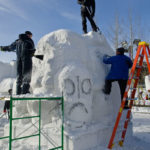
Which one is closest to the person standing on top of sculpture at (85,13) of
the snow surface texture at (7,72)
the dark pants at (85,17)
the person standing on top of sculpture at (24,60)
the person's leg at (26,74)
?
the dark pants at (85,17)

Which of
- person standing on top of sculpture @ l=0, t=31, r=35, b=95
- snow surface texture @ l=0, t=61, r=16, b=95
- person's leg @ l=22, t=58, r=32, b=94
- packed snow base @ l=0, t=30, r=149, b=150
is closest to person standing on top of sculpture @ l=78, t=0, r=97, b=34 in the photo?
packed snow base @ l=0, t=30, r=149, b=150

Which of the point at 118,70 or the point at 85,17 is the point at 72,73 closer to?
the point at 118,70

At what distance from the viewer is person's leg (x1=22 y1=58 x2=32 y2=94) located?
383 centimetres

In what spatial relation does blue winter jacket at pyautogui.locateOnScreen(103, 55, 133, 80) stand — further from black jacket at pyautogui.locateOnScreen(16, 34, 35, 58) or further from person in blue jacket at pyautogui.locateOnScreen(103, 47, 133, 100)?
black jacket at pyautogui.locateOnScreen(16, 34, 35, 58)

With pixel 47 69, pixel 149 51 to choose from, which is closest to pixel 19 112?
pixel 47 69

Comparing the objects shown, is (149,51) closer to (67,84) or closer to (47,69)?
(67,84)

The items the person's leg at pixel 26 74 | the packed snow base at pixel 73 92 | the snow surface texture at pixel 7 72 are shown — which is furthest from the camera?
the snow surface texture at pixel 7 72

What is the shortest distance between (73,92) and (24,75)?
1.39 metres

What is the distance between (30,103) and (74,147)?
1337mm

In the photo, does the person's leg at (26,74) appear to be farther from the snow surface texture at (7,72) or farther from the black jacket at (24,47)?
the snow surface texture at (7,72)

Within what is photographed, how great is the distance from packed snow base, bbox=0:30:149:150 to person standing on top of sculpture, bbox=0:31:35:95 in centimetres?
20

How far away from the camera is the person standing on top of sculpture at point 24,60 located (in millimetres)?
3906

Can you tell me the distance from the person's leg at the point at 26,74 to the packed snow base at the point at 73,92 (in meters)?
0.14

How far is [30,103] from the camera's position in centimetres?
371
